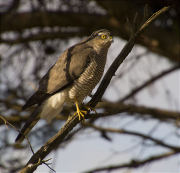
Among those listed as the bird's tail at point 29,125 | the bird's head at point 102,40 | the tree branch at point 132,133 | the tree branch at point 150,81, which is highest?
the bird's head at point 102,40

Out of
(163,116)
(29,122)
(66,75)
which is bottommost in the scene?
(163,116)

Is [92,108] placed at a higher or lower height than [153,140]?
higher

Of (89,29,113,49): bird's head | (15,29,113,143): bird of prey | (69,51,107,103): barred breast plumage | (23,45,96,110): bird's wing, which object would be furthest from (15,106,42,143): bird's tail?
(89,29,113,49): bird's head

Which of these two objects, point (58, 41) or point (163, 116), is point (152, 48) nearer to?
point (163, 116)

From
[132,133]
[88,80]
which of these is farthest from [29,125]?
[132,133]

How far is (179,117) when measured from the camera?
4.25 metres

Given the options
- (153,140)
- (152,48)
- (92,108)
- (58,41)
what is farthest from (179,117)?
(58,41)

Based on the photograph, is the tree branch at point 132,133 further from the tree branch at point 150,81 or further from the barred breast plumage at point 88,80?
the barred breast plumage at point 88,80

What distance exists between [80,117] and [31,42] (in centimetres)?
229

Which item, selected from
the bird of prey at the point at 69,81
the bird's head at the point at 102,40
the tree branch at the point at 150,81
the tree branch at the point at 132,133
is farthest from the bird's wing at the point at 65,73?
the tree branch at the point at 150,81

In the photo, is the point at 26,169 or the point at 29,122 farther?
the point at 29,122

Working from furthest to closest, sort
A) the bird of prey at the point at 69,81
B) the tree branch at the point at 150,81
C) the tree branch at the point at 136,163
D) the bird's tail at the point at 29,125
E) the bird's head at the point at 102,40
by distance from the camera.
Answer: the tree branch at the point at 150,81 < the tree branch at the point at 136,163 < the bird's head at the point at 102,40 < the bird of prey at the point at 69,81 < the bird's tail at the point at 29,125

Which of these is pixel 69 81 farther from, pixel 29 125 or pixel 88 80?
pixel 29 125

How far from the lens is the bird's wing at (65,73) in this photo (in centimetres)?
304
